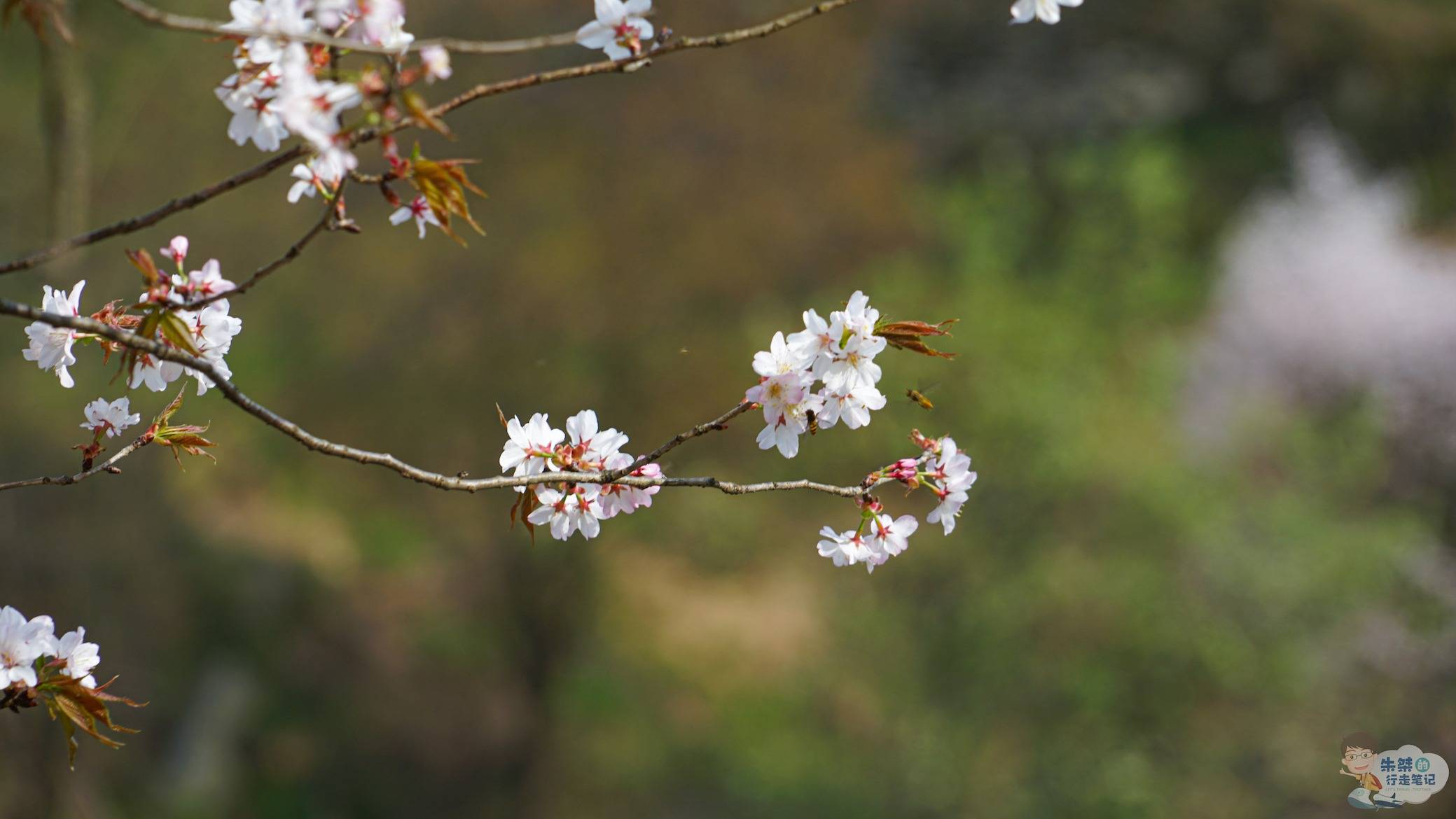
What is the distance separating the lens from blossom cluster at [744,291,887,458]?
0.74 meters

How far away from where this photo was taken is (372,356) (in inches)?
162

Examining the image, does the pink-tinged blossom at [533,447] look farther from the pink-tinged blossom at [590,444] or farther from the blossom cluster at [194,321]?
the blossom cluster at [194,321]

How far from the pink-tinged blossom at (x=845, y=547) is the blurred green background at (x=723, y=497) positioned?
242 cm

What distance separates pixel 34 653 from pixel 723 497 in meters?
3.68

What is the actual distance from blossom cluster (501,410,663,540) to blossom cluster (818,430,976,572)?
0.51ft

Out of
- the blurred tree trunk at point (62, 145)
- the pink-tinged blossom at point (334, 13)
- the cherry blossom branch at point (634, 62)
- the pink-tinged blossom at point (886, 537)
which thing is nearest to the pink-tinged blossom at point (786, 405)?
the pink-tinged blossom at point (886, 537)

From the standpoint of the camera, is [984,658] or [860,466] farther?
A: [860,466]

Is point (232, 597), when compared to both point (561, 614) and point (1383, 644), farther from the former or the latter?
point (1383, 644)

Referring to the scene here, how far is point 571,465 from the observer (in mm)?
802

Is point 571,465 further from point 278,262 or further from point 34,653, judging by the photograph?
point 34,653

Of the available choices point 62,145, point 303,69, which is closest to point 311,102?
point 303,69

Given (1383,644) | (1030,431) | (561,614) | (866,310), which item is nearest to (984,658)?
(1030,431)

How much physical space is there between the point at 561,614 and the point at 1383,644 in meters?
2.74

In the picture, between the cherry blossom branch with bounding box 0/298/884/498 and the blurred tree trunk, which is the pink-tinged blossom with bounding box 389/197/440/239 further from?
the blurred tree trunk
